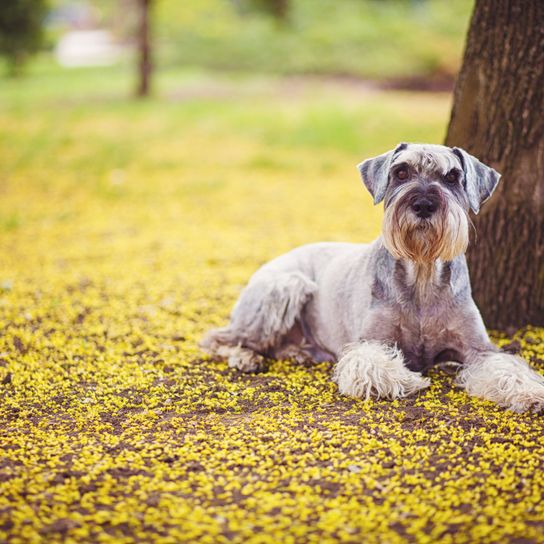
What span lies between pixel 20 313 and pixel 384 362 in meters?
3.99

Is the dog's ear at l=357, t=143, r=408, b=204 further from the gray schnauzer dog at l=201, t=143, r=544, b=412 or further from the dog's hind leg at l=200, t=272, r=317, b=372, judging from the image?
the dog's hind leg at l=200, t=272, r=317, b=372

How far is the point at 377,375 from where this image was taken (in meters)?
4.75

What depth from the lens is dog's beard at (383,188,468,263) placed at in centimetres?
452

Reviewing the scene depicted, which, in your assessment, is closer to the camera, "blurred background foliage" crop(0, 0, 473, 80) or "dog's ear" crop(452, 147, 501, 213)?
"dog's ear" crop(452, 147, 501, 213)

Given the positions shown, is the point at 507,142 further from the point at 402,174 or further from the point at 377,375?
the point at 377,375

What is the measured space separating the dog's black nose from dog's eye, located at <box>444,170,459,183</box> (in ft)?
0.89

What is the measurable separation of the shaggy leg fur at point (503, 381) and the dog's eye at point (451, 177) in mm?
1229

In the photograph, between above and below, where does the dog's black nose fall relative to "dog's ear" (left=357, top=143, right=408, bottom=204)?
below

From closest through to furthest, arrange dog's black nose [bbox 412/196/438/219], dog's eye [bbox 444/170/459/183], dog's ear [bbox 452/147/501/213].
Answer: dog's black nose [bbox 412/196/438/219], dog's eye [bbox 444/170/459/183], dog's ear [bbox 452/147/501/213]

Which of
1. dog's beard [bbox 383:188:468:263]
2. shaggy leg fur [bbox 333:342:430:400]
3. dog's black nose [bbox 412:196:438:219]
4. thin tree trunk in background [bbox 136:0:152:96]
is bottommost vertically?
shaggy leg fur [bbox 333:342:430:400]

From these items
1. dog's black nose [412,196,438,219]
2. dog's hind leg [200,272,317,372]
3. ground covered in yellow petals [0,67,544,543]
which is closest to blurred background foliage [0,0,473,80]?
ground covered in yellow petals [0,67,544,543]

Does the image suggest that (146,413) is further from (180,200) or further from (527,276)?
(180,200)

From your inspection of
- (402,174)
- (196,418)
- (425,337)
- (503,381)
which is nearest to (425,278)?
(425,337)

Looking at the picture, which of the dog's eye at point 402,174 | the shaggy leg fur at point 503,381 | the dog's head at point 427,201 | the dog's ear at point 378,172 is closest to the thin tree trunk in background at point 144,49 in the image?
the dog's ear at point 378,172
